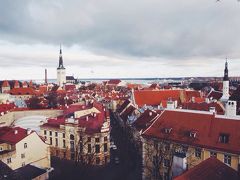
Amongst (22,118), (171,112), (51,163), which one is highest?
(171,112)

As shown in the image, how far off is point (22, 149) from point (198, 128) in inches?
776

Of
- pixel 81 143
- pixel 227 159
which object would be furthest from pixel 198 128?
Answer: pixel 81 143

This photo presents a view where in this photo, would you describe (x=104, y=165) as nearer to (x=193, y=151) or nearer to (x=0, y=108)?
(x=193, y=151)

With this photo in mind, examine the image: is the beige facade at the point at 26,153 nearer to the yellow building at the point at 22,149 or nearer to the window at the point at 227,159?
the yellow building at the point at 22,149

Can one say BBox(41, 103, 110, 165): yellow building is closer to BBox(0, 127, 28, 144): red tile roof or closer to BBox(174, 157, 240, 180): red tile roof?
BBox(0, 127, 28, 144): red tile roof

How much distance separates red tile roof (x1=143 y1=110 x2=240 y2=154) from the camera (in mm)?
27008

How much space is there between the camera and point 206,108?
45.0m

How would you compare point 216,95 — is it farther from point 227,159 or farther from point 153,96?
point 227,159

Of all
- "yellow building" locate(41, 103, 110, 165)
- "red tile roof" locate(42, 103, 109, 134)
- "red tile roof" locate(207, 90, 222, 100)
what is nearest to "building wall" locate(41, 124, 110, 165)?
"yellow building" locate(41, 103, 110, 165)

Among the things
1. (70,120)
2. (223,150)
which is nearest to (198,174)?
(223,150)

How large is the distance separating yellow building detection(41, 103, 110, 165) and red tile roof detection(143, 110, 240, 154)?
894 cm

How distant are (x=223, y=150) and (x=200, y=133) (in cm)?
312

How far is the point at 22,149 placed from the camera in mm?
34781

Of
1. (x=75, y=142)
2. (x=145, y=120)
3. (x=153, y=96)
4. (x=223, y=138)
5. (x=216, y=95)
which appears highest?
(x=153, y=96)
